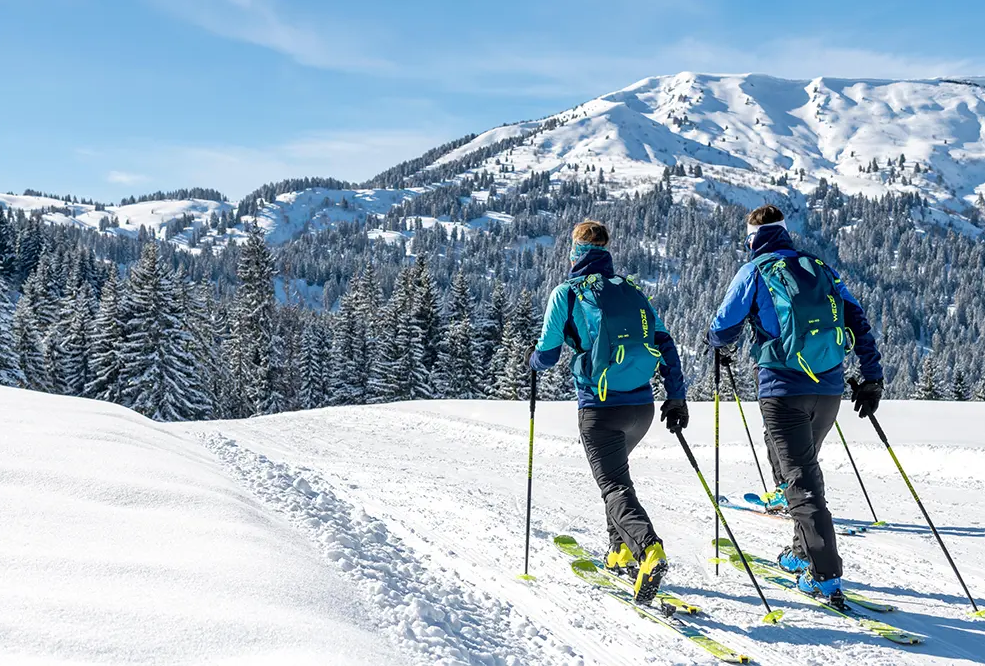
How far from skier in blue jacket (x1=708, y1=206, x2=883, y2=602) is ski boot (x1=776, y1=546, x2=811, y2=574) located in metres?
0.08

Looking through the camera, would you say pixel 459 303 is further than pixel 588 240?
Yes

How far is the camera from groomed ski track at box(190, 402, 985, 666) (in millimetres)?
4340

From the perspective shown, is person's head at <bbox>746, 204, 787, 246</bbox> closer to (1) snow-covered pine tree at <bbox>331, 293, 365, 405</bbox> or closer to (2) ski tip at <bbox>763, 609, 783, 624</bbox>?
(2) ski tip at <bbox>763, 609, 783, 624</bbox>

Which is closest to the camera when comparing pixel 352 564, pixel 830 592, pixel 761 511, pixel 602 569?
pixel 352 564

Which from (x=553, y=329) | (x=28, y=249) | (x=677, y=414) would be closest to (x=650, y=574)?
(x=677, y=414)

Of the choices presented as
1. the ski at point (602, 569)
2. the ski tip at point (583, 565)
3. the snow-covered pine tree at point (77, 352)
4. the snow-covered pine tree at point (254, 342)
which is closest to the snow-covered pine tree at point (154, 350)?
the snow-covered pine tree at point (254, 342)

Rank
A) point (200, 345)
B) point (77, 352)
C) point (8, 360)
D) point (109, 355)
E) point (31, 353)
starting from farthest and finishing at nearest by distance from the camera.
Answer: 1. point (77, 352)
2. point (31, 353)
3. point (200, 345)
4. point (109, 355)
5. point (8, 360)

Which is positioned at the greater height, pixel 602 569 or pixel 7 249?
pixel 7 249

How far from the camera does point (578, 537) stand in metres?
6.80

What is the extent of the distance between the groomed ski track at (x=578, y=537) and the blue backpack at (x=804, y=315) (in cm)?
184

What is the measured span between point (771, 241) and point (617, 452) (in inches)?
79.8

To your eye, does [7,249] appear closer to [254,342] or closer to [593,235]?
[254,342]

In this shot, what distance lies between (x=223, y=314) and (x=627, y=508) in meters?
62.4

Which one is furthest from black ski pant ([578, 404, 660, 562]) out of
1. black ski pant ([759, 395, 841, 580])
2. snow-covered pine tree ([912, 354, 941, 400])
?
snow-covered pine tree ([912, 354, 941, 400])
